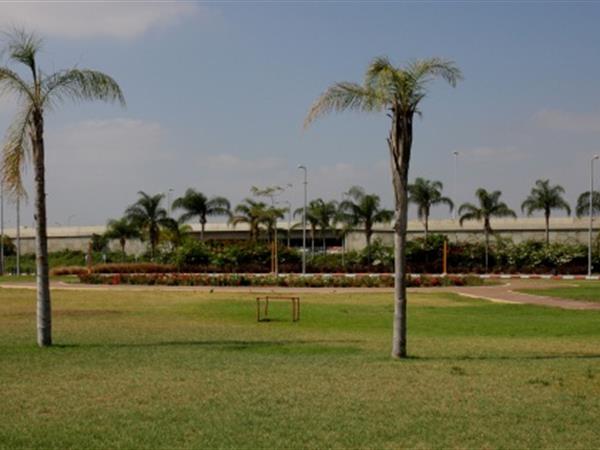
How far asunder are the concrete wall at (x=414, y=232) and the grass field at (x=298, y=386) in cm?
5418

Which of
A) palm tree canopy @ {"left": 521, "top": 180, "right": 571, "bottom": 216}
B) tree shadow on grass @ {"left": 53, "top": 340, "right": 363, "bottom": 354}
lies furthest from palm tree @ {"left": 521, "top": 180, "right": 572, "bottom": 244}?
tree shadow on grass @ {"left": 53, "top": 340, "right": 363, "bottom": 354}

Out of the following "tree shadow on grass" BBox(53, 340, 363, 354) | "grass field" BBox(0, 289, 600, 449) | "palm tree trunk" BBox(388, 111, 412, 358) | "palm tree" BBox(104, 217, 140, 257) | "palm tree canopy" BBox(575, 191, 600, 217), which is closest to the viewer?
"grass field" BBox(0, 289, 600, 449)

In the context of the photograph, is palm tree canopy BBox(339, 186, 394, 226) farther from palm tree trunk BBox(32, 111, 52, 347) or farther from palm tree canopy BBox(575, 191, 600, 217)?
palm tree trunk BBox(32, 111, 52, 347)

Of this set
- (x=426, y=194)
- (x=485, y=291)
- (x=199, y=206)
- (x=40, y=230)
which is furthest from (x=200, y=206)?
(x=40, y=230)

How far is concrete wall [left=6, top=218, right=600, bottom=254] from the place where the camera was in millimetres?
78375

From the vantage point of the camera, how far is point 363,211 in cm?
7050

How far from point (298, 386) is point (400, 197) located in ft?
15.8

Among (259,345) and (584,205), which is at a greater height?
(584,205)

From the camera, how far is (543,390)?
1126cm

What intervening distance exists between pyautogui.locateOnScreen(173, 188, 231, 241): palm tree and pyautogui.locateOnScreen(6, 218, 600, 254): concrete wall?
392 inches

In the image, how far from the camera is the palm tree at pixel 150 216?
230 feet

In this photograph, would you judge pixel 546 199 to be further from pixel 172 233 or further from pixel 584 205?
pixel 172 233

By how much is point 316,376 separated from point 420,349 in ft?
14.8

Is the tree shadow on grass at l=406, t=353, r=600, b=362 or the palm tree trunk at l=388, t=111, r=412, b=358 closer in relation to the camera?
the tree shadow on grass at l=406, t=353, r=600, b=362
